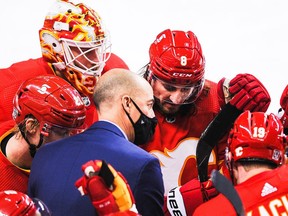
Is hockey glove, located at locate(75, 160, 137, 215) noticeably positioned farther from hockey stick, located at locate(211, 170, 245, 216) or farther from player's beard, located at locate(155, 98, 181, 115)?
player's beard, located at locate(155, 98, 181, 115)

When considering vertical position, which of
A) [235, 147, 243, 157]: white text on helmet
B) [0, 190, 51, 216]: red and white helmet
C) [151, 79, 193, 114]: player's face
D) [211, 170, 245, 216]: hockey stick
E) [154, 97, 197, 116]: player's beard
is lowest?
[154, 97, 197, 116]: player's beard

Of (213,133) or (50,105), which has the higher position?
(50,105)

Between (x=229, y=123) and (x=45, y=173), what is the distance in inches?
29.6

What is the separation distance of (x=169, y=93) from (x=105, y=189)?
0.97 meters

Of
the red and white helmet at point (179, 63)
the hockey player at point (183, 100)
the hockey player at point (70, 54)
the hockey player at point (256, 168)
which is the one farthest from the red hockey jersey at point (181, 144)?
the hockey player at point (256, 168)

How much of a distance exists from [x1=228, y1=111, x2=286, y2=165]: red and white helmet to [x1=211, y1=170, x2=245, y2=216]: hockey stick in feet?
1.09

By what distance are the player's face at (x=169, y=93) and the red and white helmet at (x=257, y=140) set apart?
0.47 m

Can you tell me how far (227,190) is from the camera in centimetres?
184

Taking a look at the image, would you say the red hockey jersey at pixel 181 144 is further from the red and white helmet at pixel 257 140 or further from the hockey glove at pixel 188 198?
the red and white helmet at pixel 257 140

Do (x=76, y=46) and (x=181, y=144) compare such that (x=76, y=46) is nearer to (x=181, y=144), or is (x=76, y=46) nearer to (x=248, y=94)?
(x=181, y=144)

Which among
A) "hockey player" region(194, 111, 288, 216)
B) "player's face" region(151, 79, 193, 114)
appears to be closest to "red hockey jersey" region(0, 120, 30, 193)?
"player's face" region(151, 79, 193, 114)

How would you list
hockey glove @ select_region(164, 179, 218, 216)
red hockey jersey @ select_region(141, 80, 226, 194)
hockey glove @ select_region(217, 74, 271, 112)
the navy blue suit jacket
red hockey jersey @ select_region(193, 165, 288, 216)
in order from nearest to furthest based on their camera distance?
red hockey jersey @ select_region(193, 165, 288, 216)
the navy blue suit jacket
hockey glove @ select_region(164, 179, 218, 216)
hockey glove @ select_region(217, 74, 271, 112)
red hockey jersey @ select_region(141, 80, 226, 194)

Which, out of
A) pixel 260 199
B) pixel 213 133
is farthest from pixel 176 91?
pixel 260 199

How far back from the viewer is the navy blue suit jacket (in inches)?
84.7
